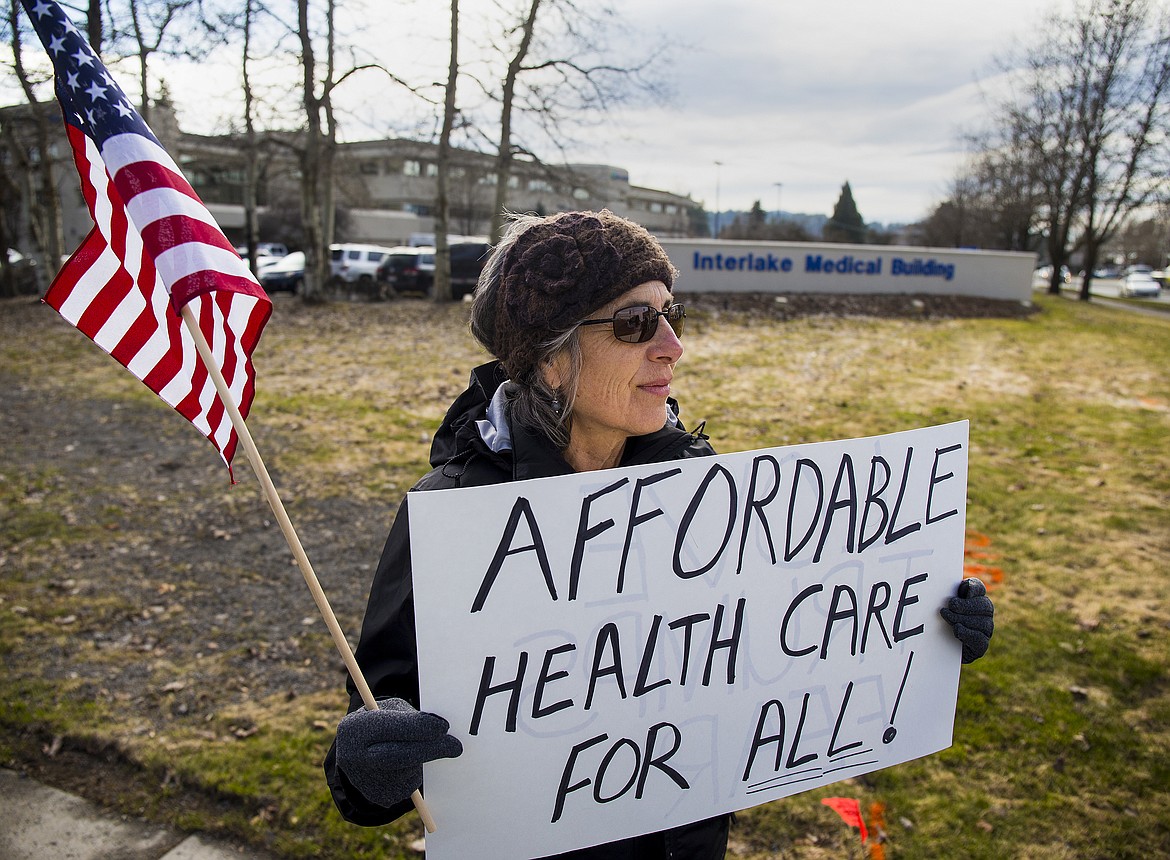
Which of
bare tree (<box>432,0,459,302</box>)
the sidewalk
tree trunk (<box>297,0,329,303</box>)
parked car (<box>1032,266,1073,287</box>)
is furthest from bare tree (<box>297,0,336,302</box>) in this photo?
parked car (<box>1032,266,1073,287</box>)

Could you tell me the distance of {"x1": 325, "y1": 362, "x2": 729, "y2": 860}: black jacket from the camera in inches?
68.3

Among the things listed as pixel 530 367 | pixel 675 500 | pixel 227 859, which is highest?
pixel 530 367

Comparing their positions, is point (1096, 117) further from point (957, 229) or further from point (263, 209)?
point (263, 209)

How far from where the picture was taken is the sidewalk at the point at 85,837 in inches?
122

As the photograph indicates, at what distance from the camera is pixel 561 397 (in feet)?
6.51

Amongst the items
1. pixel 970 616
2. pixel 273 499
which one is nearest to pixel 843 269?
pixel 970 616

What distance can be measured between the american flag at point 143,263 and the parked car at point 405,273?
23144mm

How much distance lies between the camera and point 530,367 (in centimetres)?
199

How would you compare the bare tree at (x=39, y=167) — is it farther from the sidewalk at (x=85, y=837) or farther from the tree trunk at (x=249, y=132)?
the sidewalk at (x=85, y=837)

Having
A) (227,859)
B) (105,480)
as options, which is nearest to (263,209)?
(105,480)

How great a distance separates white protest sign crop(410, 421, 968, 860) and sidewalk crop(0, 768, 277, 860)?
82.5 inches

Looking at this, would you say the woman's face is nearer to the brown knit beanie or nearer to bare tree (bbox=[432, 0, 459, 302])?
the brown knit beanie

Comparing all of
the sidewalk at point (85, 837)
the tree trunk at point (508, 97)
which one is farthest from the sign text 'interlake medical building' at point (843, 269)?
the sidewalk at point (85, 837)

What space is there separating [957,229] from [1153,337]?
39453 mm
